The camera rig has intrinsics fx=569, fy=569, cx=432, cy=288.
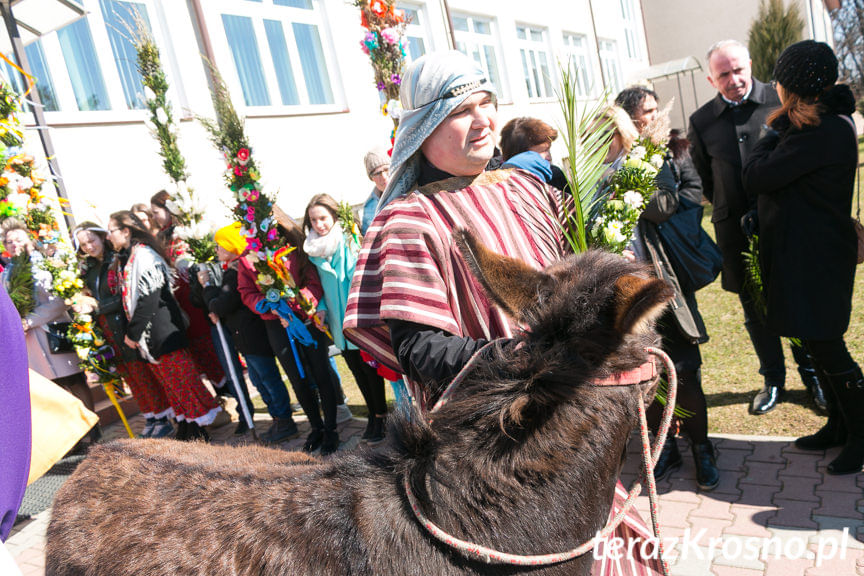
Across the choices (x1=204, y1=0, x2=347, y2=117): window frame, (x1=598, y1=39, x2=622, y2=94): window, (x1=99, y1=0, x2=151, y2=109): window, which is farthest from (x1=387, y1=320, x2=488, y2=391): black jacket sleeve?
(x1=598, y1=39, x2=622, y2=94): window

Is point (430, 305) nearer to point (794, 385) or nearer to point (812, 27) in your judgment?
point (794, 385)

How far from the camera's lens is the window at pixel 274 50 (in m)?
9.80

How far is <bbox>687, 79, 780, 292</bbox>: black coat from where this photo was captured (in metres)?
4.29

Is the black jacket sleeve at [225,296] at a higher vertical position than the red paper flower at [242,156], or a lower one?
lower

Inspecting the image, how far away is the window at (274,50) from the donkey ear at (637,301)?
9.65 m

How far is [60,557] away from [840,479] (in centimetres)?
397

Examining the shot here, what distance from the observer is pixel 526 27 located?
1800 cm

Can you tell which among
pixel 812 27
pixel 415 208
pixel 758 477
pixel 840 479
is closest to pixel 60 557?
pixel 415 208

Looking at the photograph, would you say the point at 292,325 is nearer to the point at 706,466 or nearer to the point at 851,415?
the point at 706,466

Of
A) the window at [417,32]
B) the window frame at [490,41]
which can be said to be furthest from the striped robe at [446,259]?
the window frame at [490,41]

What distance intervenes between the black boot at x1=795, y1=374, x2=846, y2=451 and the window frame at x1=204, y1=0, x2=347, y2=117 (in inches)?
335

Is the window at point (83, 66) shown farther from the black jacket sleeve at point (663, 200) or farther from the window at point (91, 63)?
the black jacket sleeve at point (663, 200)

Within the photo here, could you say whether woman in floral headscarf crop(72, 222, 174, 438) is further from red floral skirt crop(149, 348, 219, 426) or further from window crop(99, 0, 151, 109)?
Result: window crop(99, 0, 151, 109)

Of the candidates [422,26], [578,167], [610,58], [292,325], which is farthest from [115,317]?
[610,58]
